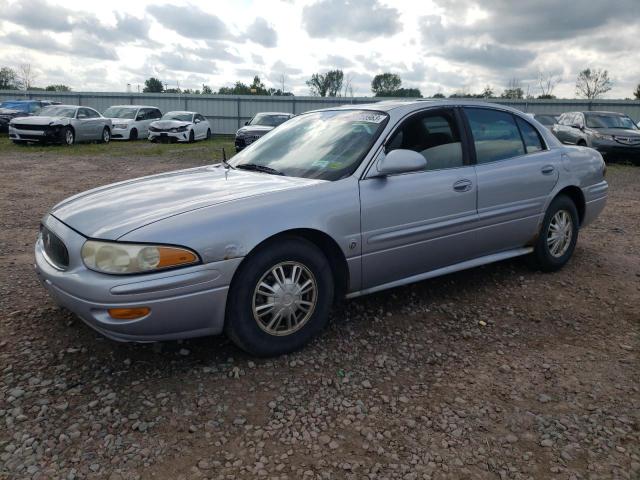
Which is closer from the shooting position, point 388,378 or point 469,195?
point 388,378

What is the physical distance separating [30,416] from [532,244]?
12.7 feet

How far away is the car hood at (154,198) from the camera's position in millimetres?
2830

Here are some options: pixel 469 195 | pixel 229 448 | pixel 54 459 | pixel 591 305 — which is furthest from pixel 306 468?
pixel 591 305

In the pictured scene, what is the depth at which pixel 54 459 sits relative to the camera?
221 centimetres

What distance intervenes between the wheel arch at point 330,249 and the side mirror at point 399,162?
57 cm

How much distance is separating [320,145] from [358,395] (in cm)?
178

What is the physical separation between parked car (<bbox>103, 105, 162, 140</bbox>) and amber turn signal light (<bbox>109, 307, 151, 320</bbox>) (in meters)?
20.0

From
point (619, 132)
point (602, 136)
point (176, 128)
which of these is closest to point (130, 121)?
point (176, 128)

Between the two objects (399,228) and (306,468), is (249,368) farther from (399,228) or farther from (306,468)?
(399,228)

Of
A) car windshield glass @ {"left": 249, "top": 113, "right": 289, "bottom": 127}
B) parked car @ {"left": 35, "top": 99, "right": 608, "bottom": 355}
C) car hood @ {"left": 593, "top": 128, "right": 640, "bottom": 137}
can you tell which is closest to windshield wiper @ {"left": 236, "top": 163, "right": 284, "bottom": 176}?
parked car @ {"left": 35, "top": 99, "right": 608, "bottom": 355}

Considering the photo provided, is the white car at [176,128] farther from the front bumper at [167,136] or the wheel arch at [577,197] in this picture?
the wheel arch at [577,197]

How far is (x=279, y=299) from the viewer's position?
2.99 m

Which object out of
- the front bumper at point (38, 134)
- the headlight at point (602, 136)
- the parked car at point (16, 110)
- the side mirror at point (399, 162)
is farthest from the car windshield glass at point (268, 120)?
the side mirror at point (399, 162)

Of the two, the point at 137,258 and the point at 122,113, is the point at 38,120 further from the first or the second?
the point at 137,258
